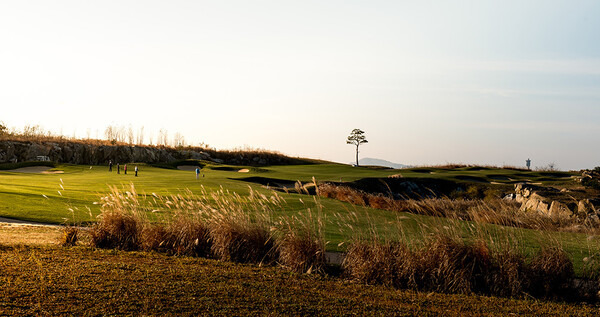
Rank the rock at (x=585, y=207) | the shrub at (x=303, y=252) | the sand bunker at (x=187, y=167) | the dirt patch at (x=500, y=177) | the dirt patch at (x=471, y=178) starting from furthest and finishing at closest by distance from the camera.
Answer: the sand bunker at (x=187, y=167), the dirt patch at (x=500, y=177), the dirt patch at (x=471, y=178), the rock at (x=585, y=207), the shrub at (x=303, y=252)

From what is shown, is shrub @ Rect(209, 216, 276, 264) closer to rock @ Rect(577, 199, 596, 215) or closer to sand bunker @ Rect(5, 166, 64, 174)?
rock @ Rect(577, 199, 596, 215)

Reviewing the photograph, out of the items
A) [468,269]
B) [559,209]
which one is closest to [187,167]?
[559,209]

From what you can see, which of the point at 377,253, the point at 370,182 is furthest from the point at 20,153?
the point at 377,253

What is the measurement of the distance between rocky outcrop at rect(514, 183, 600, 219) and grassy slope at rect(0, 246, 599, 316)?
11.6 metres

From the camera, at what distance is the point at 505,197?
24234 mm

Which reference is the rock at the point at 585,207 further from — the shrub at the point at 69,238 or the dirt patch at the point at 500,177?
the shrub at the point at 69,238

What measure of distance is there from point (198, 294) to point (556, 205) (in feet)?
55.1

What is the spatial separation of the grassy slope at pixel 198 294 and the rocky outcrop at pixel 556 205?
11.6 meters

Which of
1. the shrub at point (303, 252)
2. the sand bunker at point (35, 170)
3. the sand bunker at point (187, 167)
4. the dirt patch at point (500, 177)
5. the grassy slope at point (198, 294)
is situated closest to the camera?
the grassy slope at point (198, 294)

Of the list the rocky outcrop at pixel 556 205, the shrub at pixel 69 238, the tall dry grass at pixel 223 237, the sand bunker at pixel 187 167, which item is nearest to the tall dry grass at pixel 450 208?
the rocky outcrop at pixel 556 205

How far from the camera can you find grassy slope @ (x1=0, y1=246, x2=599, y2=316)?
5078 mm

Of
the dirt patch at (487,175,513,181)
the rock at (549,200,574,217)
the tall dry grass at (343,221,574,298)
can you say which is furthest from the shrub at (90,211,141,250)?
the dirt patch at (487,175,513,181)

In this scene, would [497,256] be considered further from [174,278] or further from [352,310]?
[174,278]

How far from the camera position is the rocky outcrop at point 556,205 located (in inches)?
668
